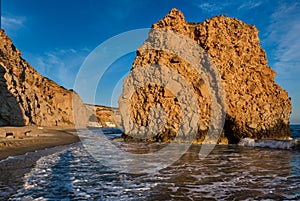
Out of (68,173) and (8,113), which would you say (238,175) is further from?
(8,113)

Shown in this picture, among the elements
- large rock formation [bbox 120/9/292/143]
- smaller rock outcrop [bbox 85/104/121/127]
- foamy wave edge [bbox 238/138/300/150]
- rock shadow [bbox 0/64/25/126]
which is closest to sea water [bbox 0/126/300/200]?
foamy wave edge [bbox 238/138/300/150]

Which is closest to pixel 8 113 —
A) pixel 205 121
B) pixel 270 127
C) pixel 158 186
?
pixel 205 121

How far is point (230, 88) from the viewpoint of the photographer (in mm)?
25125

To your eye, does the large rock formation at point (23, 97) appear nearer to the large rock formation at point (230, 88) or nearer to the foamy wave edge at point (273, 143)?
the large rock formation at point (230, 88)

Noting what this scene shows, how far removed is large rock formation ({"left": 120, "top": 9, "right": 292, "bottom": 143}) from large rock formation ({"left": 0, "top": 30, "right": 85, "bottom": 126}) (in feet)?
64.2

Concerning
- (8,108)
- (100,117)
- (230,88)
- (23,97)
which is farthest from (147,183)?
(100,117)

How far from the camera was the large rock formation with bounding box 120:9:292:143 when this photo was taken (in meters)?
24.7

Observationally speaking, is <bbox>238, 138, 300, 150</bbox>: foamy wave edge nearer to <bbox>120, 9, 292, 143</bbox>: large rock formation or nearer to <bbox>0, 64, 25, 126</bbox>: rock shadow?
<bbox>120, 9, 292, 143</bbox>: large rock formation

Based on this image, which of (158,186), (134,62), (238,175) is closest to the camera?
(158,186)

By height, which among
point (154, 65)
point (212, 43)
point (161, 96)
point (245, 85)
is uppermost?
point (212, 43)

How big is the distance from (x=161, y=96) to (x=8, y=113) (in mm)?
24624

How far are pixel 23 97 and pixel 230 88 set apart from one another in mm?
36122

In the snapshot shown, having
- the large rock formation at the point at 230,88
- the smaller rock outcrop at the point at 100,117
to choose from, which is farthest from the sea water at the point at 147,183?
the smaller rock outcrop at the point at 100,117

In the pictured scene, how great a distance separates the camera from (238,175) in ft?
29.5
